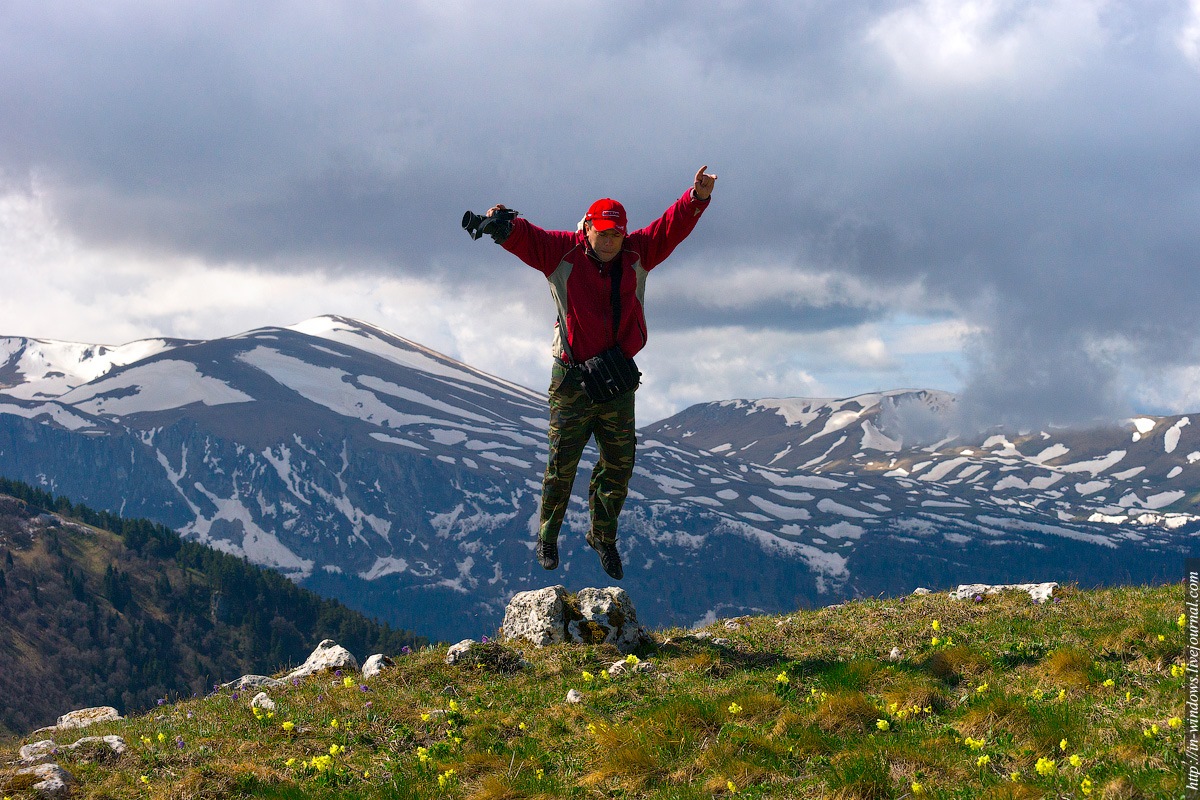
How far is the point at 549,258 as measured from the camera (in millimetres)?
14094

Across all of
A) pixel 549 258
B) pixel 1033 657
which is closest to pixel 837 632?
pixel 1033 657

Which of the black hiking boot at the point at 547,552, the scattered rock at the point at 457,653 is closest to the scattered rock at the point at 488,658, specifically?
the scattered rock at the point at 457,653

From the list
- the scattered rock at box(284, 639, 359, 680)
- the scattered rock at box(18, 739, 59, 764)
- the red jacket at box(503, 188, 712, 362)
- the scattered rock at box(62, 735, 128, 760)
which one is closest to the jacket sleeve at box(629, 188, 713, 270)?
the red jacket at box(503, 188, 712, 362)

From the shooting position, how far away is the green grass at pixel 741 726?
8609mm

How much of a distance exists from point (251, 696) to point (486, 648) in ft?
12.3

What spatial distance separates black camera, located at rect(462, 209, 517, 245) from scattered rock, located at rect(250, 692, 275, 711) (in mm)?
7267

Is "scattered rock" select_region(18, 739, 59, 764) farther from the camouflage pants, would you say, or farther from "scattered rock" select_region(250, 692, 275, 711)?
the camouflage pants

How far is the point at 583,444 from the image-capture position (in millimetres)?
15188

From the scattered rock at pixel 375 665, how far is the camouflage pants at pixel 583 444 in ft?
10.8

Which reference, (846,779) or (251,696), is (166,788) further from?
(846,779)

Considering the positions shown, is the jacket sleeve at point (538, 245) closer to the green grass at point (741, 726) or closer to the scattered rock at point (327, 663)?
the green grass at point (741, 726)

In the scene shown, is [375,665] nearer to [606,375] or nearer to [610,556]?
[610,556]

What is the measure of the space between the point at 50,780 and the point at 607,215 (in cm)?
989

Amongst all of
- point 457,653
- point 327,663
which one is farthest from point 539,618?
point 327,663
